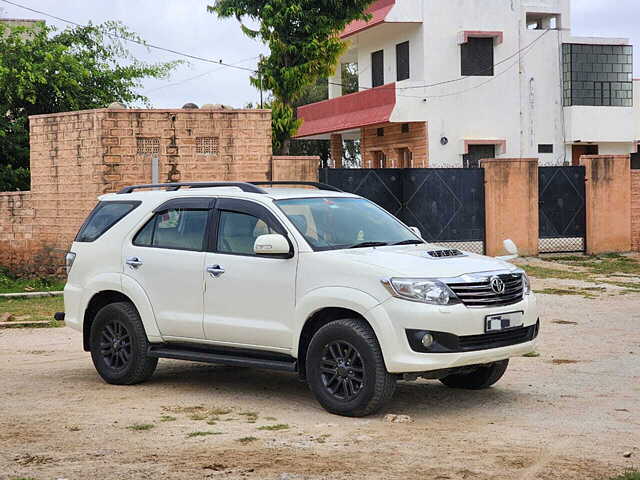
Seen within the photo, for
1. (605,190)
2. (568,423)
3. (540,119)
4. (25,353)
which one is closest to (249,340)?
(568,423)

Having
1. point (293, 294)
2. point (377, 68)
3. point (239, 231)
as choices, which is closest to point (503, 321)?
point (293, 294)

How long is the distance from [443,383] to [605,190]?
16.4 m

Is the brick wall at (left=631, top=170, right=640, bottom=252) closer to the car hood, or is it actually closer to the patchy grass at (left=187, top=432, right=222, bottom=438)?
the car hood

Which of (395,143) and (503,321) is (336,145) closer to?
(395,143)

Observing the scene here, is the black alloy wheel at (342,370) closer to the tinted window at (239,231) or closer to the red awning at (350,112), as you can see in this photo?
the tinted window at (239,231)

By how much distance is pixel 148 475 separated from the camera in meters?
6.46

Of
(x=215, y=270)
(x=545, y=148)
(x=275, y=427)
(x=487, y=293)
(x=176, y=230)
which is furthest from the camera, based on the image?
(x=545, y=148)

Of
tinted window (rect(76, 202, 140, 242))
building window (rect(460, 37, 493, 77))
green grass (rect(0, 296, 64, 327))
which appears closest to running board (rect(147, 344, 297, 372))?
tinted window (rect(76, 202, 140, 242))

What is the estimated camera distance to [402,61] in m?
36.5

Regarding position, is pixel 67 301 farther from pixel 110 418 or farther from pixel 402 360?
pixel 402 360

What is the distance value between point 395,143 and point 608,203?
41.6ft

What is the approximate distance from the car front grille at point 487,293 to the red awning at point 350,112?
25.6 m

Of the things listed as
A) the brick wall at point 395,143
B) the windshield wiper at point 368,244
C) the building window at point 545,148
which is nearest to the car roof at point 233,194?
the windshield wiper at point 368,244

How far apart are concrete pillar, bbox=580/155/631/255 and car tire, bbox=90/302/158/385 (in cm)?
1692
